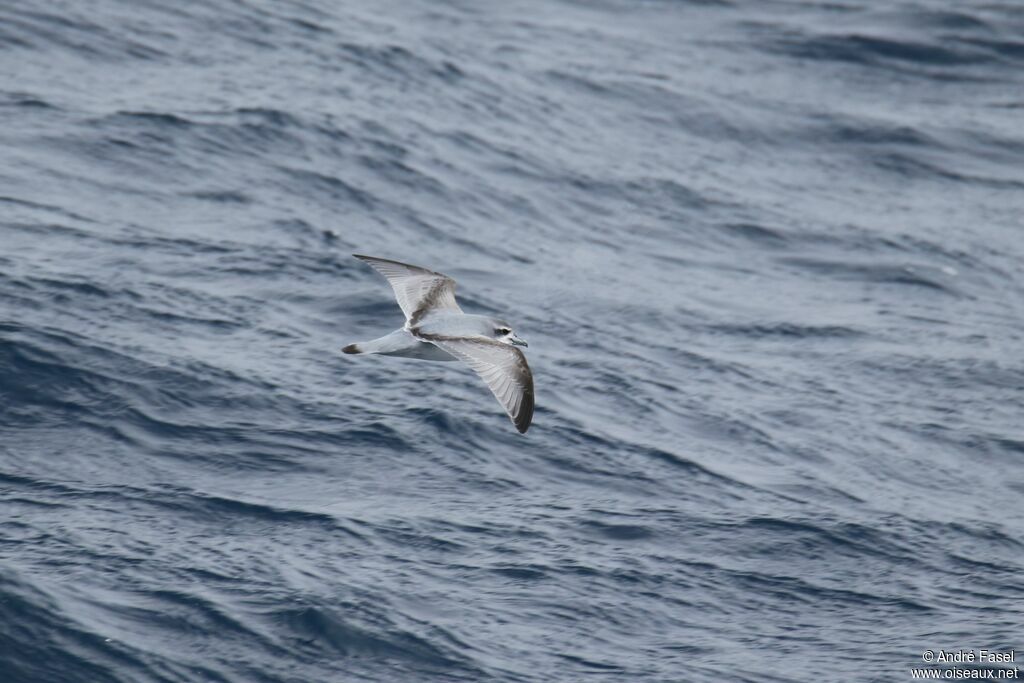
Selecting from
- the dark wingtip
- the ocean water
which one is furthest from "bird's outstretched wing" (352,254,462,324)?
the ocean water

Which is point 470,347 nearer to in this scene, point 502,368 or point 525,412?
point 502,368

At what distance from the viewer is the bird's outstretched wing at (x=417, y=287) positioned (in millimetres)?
12102

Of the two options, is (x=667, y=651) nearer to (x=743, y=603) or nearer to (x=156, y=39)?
(x=743, y=603)

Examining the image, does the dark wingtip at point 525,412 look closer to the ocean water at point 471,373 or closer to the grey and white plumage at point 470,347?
the grey and white plumage at point 470,347

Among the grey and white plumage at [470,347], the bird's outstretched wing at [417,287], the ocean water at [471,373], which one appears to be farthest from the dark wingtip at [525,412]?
the ocean water at [471,373]

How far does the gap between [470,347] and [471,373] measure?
4.44 metres

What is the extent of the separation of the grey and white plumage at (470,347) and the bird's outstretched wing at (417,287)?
1 centimetres

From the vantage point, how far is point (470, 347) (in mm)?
11125

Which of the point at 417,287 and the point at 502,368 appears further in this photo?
the point at 417,287

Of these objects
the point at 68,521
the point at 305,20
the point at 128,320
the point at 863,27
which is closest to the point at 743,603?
the point at 68,521

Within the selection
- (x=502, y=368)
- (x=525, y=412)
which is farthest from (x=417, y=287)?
(x=525, y=412)

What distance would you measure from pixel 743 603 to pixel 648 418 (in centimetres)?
325

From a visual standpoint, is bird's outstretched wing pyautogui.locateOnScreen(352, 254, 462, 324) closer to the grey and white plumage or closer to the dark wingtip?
the grey and white plumage

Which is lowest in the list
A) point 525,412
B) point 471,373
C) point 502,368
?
point 471,373
